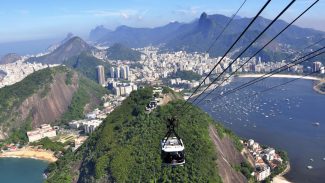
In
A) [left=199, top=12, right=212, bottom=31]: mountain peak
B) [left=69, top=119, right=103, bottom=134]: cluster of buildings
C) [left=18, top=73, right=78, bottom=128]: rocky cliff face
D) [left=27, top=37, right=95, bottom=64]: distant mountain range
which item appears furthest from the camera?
[left=199, top=12, right=212, bottom=31]: mountain peak

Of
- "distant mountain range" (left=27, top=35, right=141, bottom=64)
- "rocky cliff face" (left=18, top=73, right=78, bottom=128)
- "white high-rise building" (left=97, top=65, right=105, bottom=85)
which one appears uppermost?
"distant mountain range" (left=27, top=35, right=141, bottom=64)

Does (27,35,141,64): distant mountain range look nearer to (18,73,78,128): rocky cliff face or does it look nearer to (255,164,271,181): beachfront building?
(18,73,78,128): rocky cliff face

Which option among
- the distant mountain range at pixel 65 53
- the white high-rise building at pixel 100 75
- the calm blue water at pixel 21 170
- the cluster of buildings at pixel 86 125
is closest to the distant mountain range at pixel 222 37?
the distant mountain range at pixel 65 53

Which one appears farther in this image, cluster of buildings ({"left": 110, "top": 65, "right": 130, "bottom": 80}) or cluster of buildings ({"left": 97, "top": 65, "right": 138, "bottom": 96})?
cluster of buildings ({"left": 110, "top": 65, "right": 130, "bottom": 80})

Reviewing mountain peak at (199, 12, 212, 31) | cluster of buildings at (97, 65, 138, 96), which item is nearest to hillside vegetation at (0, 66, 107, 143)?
cluster of buildings at (97, 65, 138, 96)

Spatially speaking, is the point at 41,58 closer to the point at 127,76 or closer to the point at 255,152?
the point at 127,76

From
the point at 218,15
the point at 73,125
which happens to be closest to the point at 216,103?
the point at 73,125

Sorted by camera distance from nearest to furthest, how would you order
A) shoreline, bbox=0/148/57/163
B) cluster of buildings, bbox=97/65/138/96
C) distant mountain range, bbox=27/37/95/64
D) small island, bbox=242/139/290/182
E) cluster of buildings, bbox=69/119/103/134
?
small island, bbox=242/139/290/182, shoreline, bbox=0/148/57/163, cluster of buildings, bbox=69/119/103/134, cluster of buildings, bbox=97/65/138/96, distant mountain range, bbox=27/37/95/64

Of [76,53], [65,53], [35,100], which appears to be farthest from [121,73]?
[65,53]
